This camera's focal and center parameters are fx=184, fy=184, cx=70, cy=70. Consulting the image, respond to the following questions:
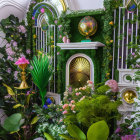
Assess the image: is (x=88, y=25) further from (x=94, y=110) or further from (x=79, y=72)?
(x=94, y=110)

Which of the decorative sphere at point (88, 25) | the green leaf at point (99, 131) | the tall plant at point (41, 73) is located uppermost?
the decorative sphere at point (88, 25)

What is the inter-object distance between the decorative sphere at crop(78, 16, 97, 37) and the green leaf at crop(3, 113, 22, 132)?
2079 mm

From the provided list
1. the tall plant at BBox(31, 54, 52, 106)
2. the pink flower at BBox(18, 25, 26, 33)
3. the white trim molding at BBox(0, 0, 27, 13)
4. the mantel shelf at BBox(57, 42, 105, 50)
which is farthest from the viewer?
the pink flower at BBox(18, 25, 26, 33)

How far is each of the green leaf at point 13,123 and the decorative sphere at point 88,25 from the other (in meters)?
2.08

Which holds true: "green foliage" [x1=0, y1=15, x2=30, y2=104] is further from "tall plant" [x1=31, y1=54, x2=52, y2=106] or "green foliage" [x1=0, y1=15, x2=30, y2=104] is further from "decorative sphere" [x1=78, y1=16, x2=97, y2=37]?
"decorative sphere" [x1=78, y1=16, x2=97, y2=37]

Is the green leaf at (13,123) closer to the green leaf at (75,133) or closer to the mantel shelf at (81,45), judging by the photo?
the mantel shelf at (81,45)

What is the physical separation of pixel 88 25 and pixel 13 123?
2.39 meters

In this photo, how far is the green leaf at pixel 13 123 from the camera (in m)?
3.54

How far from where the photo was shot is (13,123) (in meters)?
3.60

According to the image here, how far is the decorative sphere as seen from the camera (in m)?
3.46

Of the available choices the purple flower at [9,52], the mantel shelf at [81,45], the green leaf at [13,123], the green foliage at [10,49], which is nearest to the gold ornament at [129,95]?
the mantel shelf at [81,45]

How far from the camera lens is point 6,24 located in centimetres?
399

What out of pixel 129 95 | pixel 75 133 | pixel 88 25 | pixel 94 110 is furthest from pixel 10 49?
pixel 75 133

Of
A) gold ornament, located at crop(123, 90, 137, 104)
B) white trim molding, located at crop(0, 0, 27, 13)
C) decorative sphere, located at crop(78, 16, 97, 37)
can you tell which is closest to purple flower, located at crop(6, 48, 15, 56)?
white trim molding, located at crop(0, 0, 27, 13)
